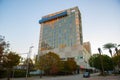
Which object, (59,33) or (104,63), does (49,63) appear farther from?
(59,33)

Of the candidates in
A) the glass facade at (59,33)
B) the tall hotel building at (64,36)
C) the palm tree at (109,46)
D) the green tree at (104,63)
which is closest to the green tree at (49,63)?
the green tree at (104,63)


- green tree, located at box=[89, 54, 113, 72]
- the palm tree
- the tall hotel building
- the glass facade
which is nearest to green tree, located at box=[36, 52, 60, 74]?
green tree, located at box=[89, 54, 113, 72]

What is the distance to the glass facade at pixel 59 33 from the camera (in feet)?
320

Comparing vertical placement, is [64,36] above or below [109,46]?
above

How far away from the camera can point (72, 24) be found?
332 feet

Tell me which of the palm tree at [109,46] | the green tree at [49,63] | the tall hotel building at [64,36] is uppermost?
the tall hotel building at [64,36]

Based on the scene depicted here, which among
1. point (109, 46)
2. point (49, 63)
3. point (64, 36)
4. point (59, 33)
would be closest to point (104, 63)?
point (109, 46)

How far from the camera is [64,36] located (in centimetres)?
10081

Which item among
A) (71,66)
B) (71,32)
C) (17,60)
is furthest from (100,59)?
(71,32)

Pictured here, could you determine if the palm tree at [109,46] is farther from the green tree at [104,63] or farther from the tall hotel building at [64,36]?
the tall hotel building at [64,36]

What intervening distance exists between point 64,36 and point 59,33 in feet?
22.2

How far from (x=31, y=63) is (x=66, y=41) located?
42.2 metres

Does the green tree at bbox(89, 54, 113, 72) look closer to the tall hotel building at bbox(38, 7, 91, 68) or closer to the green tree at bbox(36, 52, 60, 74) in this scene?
the green tree at bbox(36, 52, 60, 74)

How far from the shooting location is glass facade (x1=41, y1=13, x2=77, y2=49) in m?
97.7
